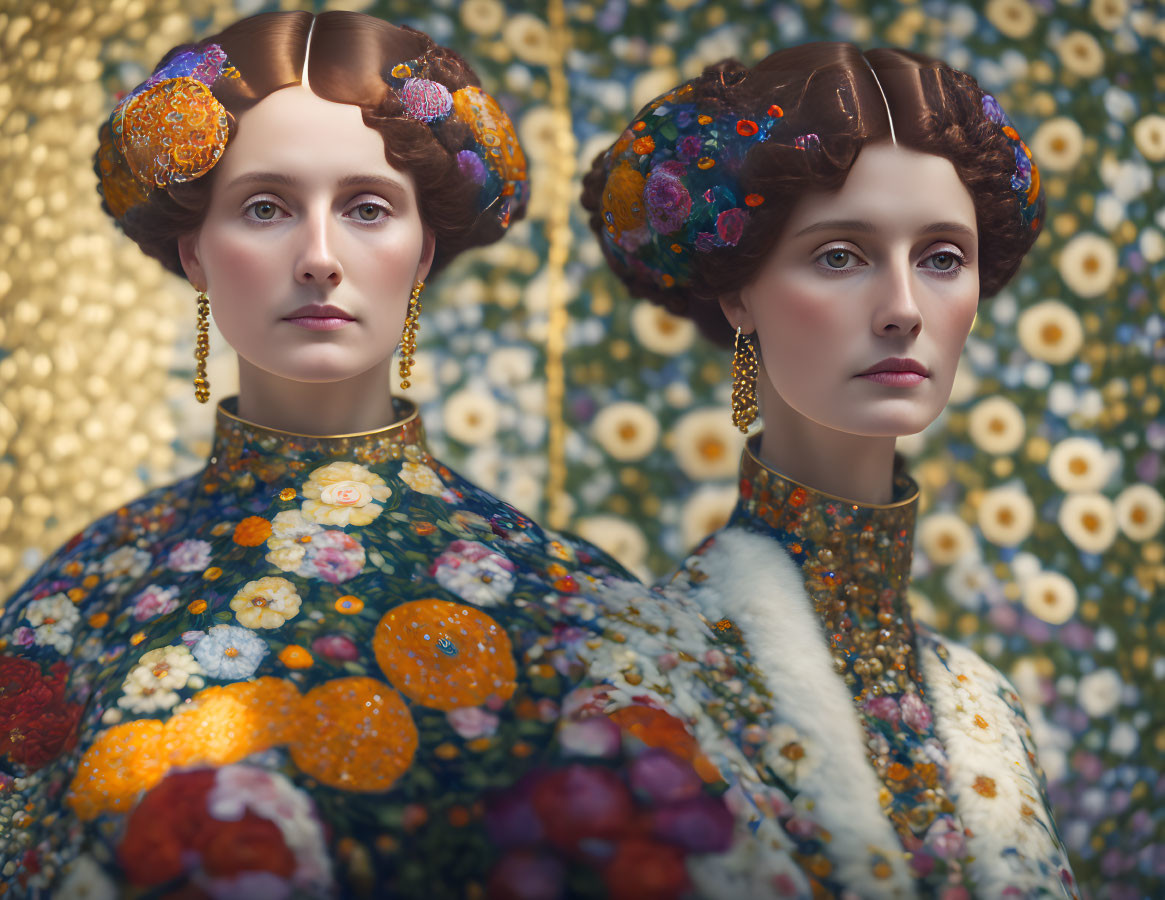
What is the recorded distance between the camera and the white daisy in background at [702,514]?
2.57 metres

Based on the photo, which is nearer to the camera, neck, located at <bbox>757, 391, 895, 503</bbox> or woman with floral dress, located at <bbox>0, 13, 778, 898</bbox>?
woman with floral dress, located at <bbox>0, 13, 778, 898</bbox>

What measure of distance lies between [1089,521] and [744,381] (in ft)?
3.90

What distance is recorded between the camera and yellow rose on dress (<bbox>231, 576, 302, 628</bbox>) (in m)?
1.48

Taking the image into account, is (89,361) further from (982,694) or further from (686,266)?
(982,694)

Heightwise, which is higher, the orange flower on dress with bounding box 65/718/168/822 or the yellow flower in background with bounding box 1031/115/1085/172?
the yellow flower in background with bounding box 1031/115/1085/172

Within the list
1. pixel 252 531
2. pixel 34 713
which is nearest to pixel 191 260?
pixel 252 531

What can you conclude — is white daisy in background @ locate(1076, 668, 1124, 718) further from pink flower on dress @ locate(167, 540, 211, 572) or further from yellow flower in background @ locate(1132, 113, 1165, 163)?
pink flower on dress @ locate(167, 540, 211, 572)

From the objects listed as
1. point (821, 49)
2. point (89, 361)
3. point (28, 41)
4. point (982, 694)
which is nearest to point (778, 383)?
point (821, 49)

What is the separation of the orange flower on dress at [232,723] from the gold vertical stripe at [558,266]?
47.6 inches

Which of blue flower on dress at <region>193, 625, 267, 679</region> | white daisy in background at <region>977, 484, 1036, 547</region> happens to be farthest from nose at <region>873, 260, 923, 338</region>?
white daisy in background at <region>977, 484, 1036, 547</region>

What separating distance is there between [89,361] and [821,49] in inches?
63.6

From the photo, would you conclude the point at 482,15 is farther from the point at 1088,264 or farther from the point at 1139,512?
the point at 1139,512

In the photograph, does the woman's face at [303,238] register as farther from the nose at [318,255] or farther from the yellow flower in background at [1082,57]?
the yellow flower in background at [1082,57]

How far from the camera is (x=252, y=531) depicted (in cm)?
161
